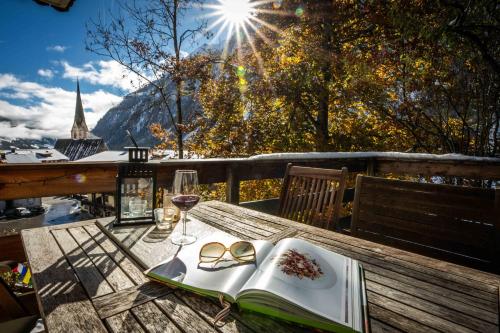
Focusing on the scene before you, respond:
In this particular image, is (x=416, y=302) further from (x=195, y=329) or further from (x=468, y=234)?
(x=468, y=234)

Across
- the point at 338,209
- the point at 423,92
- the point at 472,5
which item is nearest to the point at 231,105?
the point at 423,92

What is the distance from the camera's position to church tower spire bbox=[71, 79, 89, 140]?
296 feet

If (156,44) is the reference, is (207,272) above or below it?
below

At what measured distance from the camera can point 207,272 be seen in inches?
31.0

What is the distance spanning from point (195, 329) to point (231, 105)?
9.47 m

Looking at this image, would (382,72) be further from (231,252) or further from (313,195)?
(231,252)

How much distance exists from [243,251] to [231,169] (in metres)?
1.90

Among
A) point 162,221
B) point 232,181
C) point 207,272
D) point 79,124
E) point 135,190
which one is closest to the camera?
point 207,272

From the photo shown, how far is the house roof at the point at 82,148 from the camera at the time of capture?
254ft

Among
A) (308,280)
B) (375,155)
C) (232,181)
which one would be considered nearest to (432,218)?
(308,280)

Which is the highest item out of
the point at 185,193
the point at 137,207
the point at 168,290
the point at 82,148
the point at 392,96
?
the point at 392,96

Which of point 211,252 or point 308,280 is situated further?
point 211,252

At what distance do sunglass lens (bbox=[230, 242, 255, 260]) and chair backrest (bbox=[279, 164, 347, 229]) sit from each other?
0.93 metres

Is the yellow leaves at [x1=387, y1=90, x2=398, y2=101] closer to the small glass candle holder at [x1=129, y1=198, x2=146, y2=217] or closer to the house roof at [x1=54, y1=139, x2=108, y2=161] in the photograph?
the small glass candle holder at [x1=129, y1=198, x2=146, y2=217]
